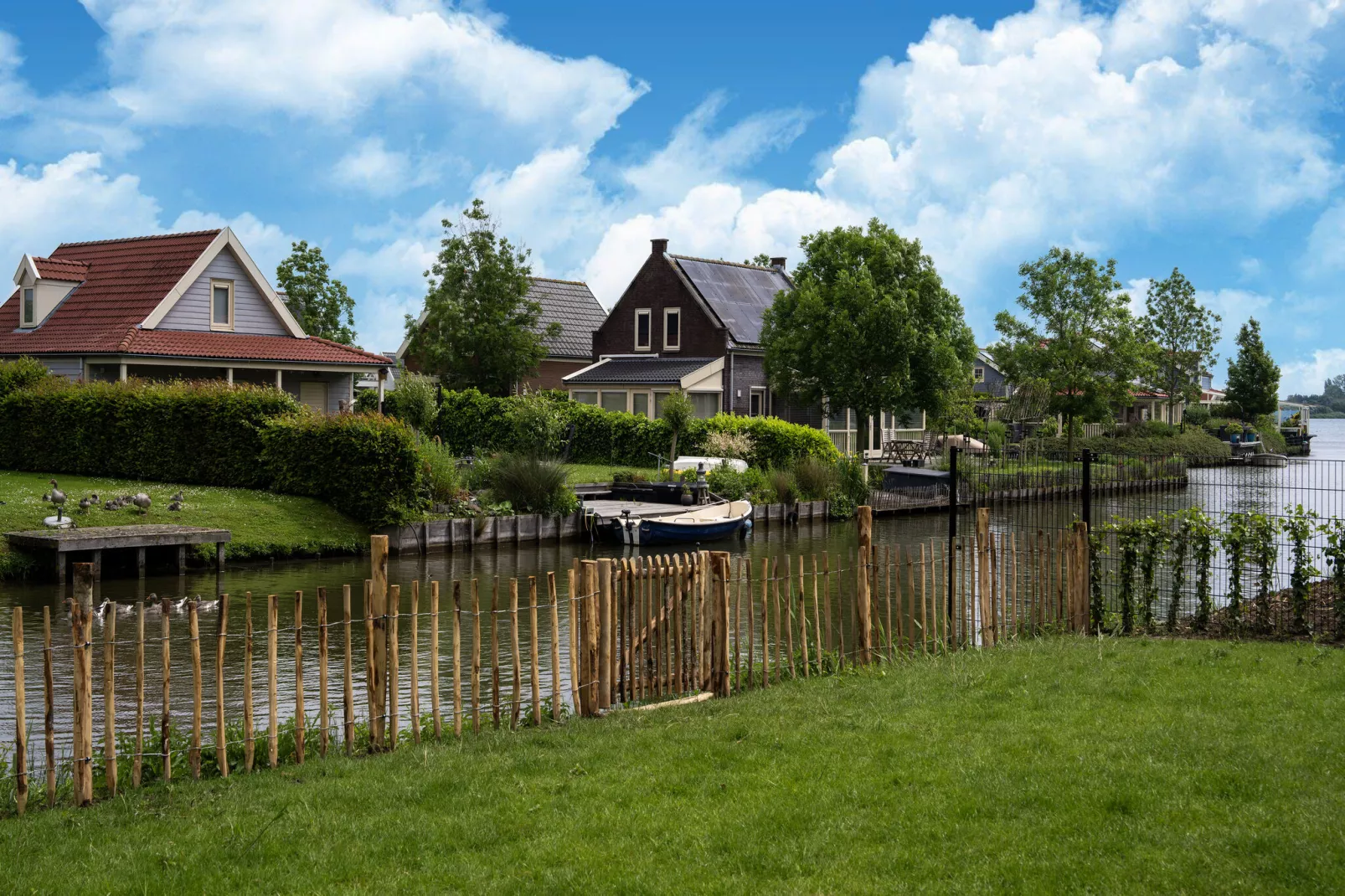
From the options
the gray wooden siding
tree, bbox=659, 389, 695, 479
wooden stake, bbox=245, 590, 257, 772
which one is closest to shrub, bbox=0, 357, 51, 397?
the gray wooden siding

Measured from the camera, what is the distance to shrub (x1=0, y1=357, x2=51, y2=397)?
35469 mm

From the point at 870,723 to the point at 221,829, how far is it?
15.4 feet

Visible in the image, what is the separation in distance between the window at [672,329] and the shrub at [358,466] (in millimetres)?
24907

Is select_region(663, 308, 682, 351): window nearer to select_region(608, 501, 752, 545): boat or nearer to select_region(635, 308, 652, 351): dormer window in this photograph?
select_region(635, 308, 652, 351): dormer window

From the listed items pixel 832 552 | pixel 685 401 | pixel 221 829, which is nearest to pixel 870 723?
pixel 221 829

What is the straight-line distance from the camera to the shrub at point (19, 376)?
3547cm

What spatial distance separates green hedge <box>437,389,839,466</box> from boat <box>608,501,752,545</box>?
23.2ft

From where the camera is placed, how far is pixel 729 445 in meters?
38.8

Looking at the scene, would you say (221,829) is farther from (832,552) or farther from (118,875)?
(832,552)

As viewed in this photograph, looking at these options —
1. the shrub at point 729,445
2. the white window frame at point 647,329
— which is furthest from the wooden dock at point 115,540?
the white window frame at point 647,329

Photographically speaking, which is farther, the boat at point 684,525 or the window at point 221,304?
the window at point 221,304

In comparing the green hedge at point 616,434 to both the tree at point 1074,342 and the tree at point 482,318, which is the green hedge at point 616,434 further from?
the tree at point 1074,342

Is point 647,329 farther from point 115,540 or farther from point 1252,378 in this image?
point 1252,378

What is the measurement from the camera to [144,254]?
42.0m
